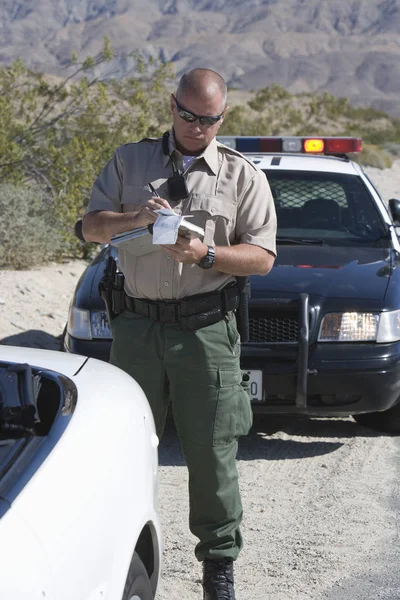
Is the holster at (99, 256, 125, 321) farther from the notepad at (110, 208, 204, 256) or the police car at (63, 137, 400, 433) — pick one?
the police car at (63, 137, 400, 433)

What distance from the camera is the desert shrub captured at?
9.72 m

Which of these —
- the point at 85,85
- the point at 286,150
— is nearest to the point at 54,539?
the point at 286,150

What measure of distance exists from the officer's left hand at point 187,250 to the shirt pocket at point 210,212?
18cm

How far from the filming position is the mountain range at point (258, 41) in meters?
146

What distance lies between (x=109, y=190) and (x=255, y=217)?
1.71ft

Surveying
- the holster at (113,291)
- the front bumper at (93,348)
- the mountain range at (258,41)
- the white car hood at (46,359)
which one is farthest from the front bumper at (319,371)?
the mountain range at (258,41)

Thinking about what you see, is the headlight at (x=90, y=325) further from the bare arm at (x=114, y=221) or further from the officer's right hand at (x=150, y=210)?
the officer's right hand at (x=150, y=210)

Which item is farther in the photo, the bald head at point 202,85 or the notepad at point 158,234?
the bald head at point 202,85

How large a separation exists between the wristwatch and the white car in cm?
53

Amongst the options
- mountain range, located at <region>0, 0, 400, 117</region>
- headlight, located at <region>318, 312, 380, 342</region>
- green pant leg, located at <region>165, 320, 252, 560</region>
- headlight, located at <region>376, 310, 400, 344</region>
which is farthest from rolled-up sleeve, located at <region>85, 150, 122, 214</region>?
mountain range, located at <region>0, 0, 400, 117</region>

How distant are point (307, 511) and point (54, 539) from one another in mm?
2854

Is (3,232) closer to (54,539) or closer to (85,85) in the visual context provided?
(85,85)

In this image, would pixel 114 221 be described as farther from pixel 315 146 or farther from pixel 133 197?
pixel 315 146

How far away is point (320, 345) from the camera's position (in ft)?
17.1
